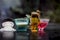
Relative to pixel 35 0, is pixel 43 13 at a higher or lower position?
lower

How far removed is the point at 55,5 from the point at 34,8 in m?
0.17

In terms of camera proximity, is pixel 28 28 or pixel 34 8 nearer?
pixel 28 28

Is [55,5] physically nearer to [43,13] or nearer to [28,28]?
[43,13]

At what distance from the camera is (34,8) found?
1312 millimetres

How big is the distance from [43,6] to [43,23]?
0.64ft

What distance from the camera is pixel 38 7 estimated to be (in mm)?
1328

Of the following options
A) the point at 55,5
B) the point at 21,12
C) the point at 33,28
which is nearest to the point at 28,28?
the point at 33,28

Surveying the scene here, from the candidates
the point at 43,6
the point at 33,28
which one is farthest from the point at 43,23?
the point at 43,6

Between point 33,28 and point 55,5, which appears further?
point 55,5

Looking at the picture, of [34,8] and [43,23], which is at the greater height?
[34,8]

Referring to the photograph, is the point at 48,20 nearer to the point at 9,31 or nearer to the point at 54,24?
the point at 54,24

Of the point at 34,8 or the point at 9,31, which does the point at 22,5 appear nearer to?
the point at 34,8

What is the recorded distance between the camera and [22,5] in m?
1.33

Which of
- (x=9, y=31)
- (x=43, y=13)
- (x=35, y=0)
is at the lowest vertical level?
(x=9, y=31)
